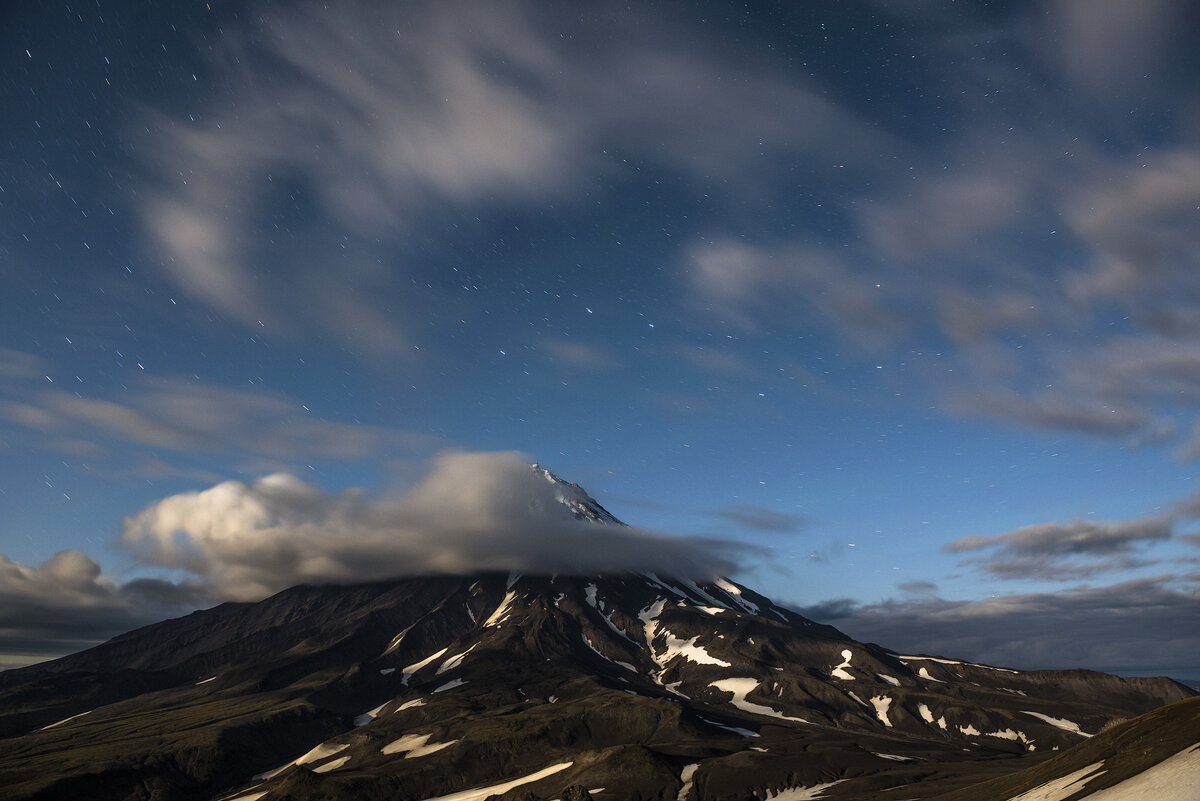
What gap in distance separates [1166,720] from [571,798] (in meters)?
160

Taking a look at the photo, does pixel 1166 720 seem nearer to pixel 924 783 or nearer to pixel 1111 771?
pixel 1111 771

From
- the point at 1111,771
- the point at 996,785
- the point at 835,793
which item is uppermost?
the point at 1111,771

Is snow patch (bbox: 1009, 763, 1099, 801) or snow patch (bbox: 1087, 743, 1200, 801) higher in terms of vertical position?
snow patch (bbox: 1087, 743, 1200, 801)

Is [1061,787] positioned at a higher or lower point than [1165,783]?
lower

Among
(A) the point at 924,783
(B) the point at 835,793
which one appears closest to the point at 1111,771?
(A) the point at 924,783

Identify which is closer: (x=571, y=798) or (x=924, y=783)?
(x=924, y=783)

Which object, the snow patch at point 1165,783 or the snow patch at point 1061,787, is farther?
the snow patch at point 1061,787

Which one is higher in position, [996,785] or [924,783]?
[996,785]

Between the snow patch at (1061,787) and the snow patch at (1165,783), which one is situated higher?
the snow patch at (1165,783)

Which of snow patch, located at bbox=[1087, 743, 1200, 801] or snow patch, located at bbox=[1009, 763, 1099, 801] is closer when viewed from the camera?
snow patch, located at bbox=[1087, 743, 1200, 801]

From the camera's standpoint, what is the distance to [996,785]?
92938 millimetres

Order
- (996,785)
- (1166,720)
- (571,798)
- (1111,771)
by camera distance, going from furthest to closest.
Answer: (571,798) → (996,785) → (1166,720) → (1111,771)

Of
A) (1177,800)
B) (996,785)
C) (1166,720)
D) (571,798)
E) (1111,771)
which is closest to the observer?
(1177,800)

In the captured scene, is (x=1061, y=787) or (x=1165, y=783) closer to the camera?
(x=1165, y=783)
